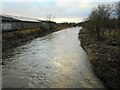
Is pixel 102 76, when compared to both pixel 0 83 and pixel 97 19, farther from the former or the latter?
pixel 97 19

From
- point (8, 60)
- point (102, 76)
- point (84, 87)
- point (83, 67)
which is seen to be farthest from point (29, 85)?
point (8, 60)

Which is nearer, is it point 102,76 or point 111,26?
point 102,76

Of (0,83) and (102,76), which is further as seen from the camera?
(102,76)

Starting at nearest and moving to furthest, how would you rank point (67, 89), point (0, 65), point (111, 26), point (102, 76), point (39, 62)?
point (67, 89)
point (102, 76)
point (0, 65)
point (39, 62)
point (111, 26)

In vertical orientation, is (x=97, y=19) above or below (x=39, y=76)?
above

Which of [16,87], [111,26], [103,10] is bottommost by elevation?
[16,87]

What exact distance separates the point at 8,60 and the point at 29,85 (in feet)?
26.0

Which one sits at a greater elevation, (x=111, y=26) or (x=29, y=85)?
(x=111, y=26)

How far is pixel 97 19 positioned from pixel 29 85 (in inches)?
1057

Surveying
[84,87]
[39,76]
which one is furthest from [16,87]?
[84,87]

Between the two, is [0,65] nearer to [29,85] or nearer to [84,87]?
[29,85]

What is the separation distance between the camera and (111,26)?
37312mm

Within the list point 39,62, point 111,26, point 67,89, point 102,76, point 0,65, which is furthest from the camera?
point 111,26

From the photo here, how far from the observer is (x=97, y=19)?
124ft
